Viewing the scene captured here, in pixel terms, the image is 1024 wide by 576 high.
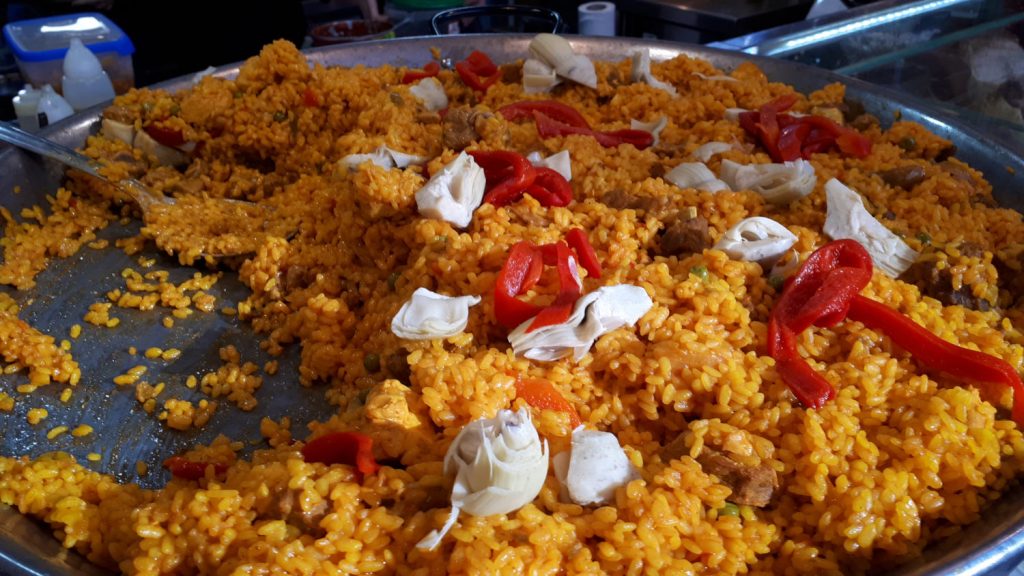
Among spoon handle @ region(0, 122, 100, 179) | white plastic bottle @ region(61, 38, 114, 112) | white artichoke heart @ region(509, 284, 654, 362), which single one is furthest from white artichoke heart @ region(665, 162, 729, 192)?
white plastic bottle @ region(61, 38, 114, 112)

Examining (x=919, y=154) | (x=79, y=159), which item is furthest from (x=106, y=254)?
(x=919, y=154)

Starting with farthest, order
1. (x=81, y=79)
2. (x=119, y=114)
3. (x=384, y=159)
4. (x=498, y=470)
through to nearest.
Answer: (x=81, y=79) → (x=119, y=114) → (x=384, y=159) → (x=498, y=470)

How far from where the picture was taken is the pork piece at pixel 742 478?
1549mm

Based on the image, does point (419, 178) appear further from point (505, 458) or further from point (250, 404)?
point (505, 458)

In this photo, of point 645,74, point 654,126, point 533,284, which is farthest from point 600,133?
point 533,284

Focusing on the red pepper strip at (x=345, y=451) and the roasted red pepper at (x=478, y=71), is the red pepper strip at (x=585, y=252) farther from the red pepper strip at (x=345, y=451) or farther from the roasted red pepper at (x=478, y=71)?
the roasted red pepper at (x=478, y=71)

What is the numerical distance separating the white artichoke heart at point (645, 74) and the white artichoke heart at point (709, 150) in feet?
1.98

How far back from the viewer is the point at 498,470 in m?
1.40

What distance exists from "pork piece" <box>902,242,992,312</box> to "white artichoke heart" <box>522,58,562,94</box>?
1705 mm

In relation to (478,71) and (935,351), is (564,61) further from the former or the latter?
(935,351)

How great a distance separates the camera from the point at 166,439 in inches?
85.4

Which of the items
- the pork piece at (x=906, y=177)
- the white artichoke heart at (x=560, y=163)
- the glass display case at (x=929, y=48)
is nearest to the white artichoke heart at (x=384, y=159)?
the white artichoke heart at (x=560, y=163)

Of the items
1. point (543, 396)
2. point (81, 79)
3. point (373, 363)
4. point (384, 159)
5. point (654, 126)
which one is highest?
point (81, 79)

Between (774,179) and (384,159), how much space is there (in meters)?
1.34
